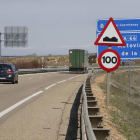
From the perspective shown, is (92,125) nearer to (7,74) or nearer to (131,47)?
(131,47)

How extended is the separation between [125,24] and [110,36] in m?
4.32

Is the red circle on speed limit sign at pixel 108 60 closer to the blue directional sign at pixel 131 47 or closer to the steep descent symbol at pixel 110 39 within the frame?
the steep descent symbol at pixel 110 39

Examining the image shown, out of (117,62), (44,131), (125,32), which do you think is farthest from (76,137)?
(125,32)

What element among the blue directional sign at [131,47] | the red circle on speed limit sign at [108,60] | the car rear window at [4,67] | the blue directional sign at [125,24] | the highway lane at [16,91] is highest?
the blue directional sign at [125,24]

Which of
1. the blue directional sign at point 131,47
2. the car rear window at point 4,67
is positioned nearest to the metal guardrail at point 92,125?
the blue directional sign at point 131,47

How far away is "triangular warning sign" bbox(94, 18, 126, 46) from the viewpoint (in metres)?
12.8

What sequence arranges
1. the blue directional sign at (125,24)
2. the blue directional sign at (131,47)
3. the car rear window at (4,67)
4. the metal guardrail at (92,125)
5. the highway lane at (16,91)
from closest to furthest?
the metal guardrail at (92,125)
the highway lane at (16,91)
the blue directional sign at (125,24)
the blue directional sign at (131,47)
the car rear window at (4,67)

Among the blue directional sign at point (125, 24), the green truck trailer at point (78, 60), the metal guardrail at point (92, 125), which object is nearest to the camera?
the metal guardrail at point (92, 125)

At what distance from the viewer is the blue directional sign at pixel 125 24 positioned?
1673 centimetres

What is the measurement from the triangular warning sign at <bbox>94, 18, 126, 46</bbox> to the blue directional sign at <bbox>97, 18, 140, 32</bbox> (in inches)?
140

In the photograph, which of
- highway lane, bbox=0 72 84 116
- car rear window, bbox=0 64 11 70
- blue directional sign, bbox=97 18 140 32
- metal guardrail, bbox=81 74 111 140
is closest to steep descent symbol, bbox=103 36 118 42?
metal guardrail, bbox=81 74 111 140

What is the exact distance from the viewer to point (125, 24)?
1712 centimetres

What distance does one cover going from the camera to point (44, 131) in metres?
9.37

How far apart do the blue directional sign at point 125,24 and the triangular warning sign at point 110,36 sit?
140 inches
